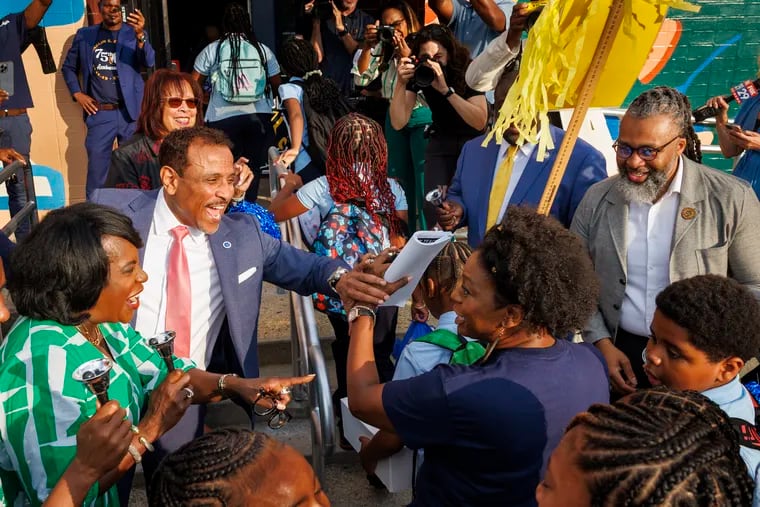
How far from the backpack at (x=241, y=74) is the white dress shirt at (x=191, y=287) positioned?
3647mm

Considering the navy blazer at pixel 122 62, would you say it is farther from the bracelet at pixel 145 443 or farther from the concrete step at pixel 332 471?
the bracelet at pixel 145 443

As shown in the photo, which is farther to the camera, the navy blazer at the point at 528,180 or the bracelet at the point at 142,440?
the navy blazer at the point at 528,180

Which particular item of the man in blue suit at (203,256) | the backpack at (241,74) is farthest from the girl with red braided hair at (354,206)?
the backpack at (241,74)

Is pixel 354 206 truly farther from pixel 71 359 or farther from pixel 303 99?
pixel 303 99

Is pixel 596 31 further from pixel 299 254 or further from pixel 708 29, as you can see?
pixel 708 29

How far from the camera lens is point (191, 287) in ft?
9.27

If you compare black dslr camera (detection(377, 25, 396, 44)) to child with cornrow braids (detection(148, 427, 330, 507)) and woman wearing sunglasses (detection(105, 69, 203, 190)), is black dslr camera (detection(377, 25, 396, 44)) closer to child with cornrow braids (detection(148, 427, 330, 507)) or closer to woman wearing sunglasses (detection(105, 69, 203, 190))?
woman wearing sunglasses (detection(105, 69, 203, 190))

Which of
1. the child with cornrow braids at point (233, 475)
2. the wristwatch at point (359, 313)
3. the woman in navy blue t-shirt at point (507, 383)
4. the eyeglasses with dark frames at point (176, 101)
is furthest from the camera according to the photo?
the eyeglasses with dark frames at point (176, 101)

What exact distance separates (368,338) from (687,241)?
1.42 m

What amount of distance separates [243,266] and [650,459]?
1.99 metres

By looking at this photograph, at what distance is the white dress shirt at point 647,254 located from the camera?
2.88 m

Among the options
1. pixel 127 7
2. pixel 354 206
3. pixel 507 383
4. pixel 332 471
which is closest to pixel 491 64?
pixel 354 206

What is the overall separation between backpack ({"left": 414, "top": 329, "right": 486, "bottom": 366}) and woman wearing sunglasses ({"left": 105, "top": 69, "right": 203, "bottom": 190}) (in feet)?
7.95

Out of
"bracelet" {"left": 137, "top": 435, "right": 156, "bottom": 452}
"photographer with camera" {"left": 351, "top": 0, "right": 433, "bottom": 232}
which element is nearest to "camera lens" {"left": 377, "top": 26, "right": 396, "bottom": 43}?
"photographer with camera" {"left": 351, "top": 0, "right": 433, "bottom": 232}
